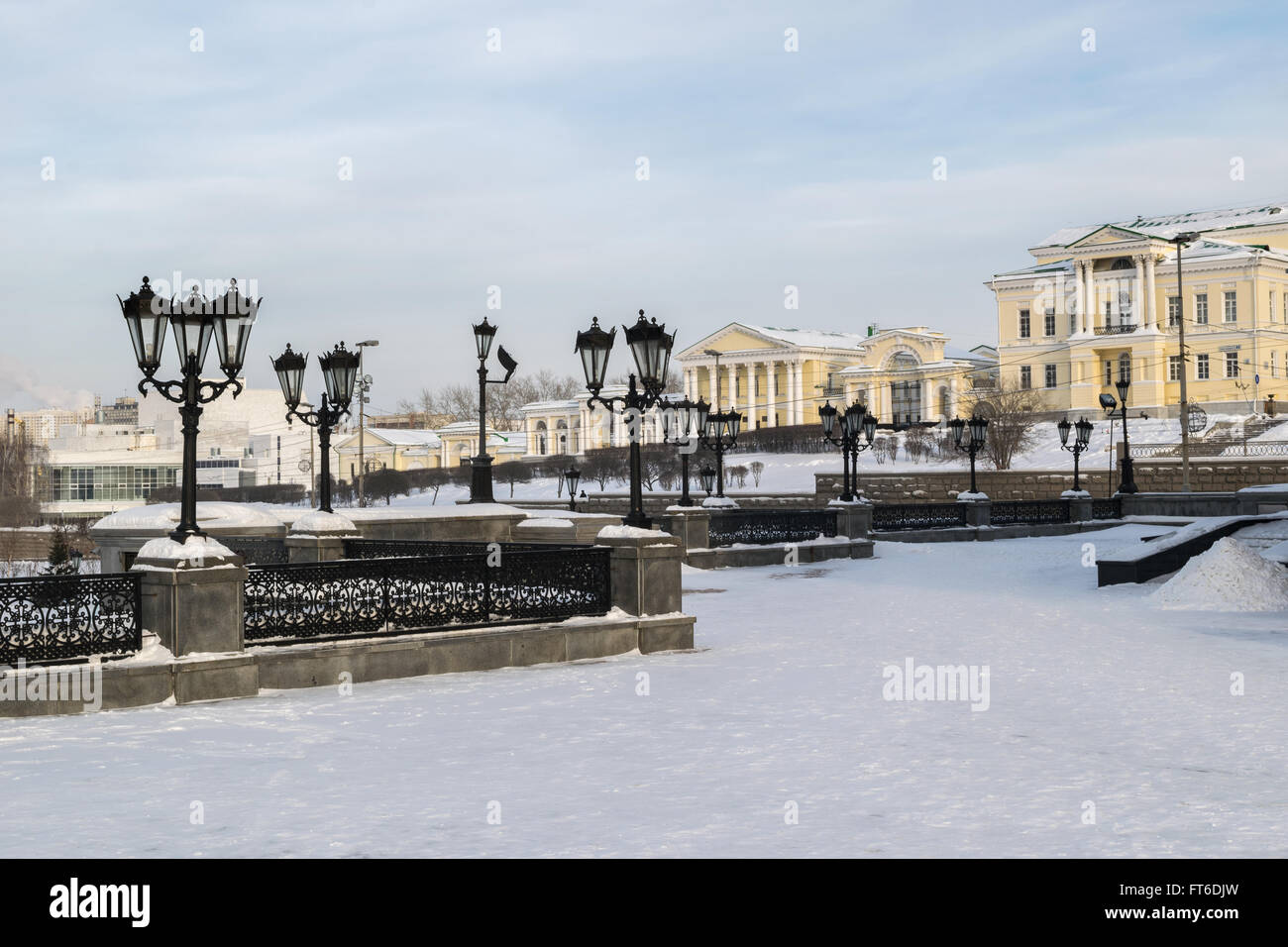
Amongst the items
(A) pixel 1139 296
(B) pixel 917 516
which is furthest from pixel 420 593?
(A) pixel 1139 296

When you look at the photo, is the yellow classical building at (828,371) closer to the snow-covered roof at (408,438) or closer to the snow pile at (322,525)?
the snow-covered roof at (408,438)

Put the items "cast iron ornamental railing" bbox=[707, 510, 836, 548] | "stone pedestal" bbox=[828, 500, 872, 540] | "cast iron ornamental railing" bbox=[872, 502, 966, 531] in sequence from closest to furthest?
1. "cast iron ornamental railing" bbox=[707, 510, 836, 548]
2. "stone pedestal" bbox=[828, 500, 872, 540]
3. "cast iron ornamental railing" bbox=[872, 502, 966, 531]

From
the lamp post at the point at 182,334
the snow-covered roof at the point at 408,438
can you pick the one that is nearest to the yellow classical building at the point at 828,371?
the snow-covered roof at the point at 408,438

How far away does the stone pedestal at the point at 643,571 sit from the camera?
13883 mm

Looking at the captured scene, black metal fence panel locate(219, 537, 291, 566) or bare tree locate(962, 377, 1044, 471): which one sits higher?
bare tree locate(962, 377, 1044, 471)

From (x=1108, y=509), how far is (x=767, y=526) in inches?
664

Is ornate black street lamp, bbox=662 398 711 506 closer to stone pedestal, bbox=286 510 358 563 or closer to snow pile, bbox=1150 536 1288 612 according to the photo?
stone pedestal, bbox=286 510 358 563

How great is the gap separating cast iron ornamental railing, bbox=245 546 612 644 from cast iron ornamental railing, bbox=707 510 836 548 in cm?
1338

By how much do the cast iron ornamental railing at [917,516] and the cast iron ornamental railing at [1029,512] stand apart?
2.40 meters

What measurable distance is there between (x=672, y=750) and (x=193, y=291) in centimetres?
644

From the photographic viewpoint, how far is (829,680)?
38.7 feet

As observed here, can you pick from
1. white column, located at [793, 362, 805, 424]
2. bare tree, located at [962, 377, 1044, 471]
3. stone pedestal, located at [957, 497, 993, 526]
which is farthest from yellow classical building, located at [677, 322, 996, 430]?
stone pedestal, located at [957, 497, 993, 526]

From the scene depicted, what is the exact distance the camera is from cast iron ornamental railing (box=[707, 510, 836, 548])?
2783cm
